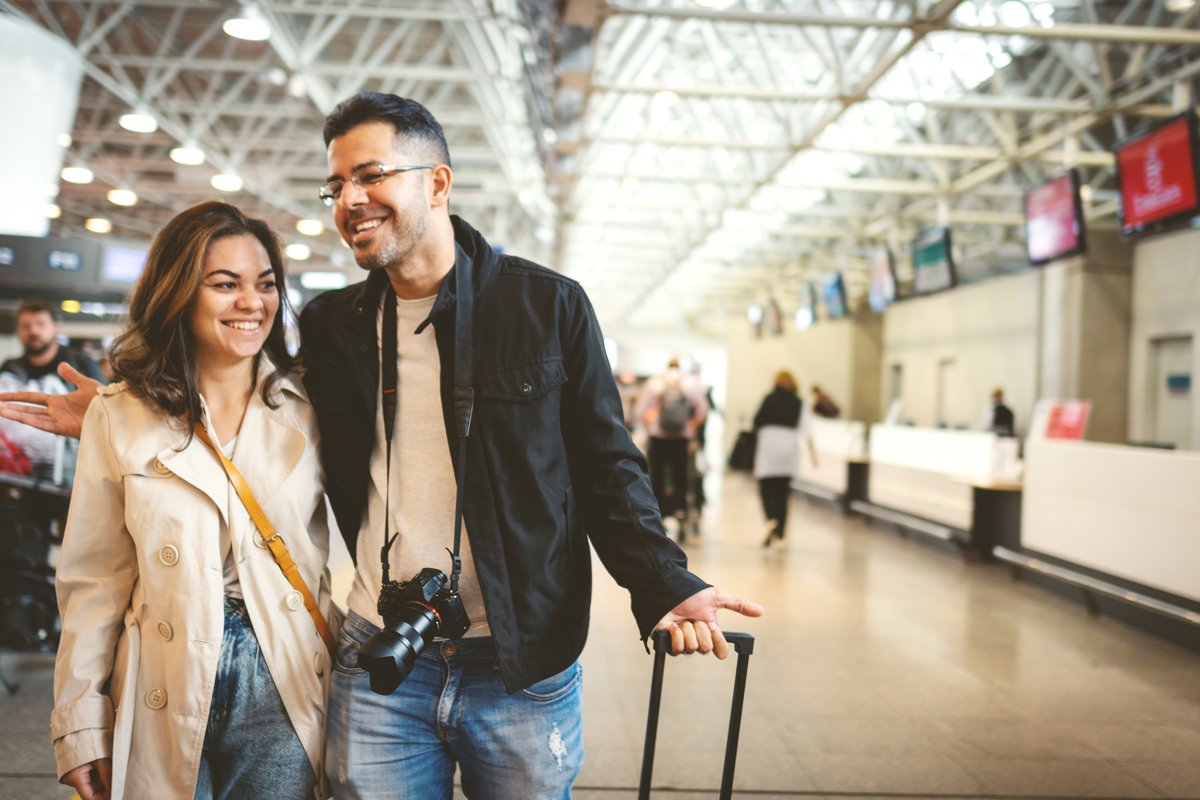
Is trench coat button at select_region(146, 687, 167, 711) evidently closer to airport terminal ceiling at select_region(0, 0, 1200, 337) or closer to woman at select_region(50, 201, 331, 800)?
woman at select_region(50, 201, 331, 800)

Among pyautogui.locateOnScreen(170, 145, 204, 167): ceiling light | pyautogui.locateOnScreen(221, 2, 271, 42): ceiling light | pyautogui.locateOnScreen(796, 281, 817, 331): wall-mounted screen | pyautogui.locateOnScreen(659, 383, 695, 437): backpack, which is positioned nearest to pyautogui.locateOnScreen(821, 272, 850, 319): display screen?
pyautogui.locateOnScreen(796, 281, 817, 331): wall-mounted screen

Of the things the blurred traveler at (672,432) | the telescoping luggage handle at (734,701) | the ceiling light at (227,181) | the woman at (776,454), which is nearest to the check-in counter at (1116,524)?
the woman at (776,454)

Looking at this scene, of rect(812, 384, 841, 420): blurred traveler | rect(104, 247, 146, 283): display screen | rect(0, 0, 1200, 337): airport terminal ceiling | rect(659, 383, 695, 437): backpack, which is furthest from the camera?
rect(812, 384, 841, 420): blurred traveler

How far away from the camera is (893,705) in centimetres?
405

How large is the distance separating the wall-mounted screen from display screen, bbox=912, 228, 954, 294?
655 centimetres

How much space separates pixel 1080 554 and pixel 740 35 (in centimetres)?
935

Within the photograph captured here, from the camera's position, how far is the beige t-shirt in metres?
1.51

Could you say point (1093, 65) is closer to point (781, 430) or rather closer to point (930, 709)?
point (781, 430)

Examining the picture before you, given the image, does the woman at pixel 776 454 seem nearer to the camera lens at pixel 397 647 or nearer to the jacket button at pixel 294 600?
the jacket button at pixel 294 600

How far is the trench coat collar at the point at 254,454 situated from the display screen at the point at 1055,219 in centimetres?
900

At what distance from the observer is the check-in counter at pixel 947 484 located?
312 inches

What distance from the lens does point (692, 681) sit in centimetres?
431

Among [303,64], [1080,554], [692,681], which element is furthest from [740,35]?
[692,681]

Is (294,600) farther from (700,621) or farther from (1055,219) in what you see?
(1055,219)
